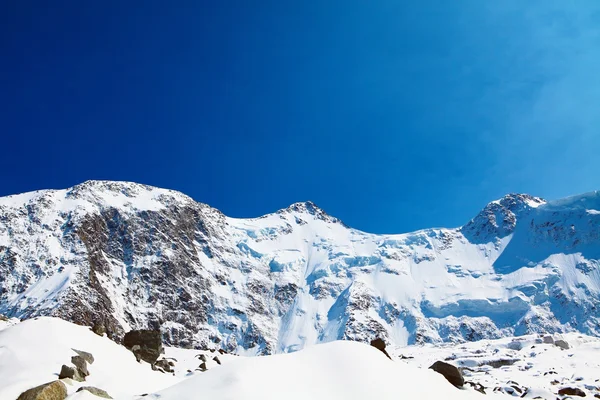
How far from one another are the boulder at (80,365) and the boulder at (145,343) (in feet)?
32.6

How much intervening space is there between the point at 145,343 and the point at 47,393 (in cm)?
1570

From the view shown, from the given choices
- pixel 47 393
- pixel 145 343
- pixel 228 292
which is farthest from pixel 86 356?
pixel 228 292

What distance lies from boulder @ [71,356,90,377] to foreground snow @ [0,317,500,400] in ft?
0.88

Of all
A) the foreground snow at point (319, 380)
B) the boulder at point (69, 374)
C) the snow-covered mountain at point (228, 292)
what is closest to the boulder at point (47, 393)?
the boulder at point (69, 374)

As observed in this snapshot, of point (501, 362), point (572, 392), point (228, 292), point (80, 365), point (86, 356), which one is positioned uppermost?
point (228, 292)

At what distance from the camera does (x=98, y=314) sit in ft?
449

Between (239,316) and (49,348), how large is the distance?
554 feet

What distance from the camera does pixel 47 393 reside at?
1035 centimetres

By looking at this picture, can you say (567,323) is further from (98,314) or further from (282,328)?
(98,314)

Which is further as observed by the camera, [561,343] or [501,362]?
[561,343]

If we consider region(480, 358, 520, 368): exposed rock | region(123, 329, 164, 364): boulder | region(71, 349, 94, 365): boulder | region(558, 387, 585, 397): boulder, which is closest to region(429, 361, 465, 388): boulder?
region(558, 387, 585, 397): boulder

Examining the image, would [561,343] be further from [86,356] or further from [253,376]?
[253,376]

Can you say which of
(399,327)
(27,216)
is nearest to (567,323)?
(399,327)

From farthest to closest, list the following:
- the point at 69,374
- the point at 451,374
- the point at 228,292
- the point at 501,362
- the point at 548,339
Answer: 1. the point at 228,292
2. the point at 548,339
3. the point at 501,362
4. the point at 451,374
5. the point at 69,374
